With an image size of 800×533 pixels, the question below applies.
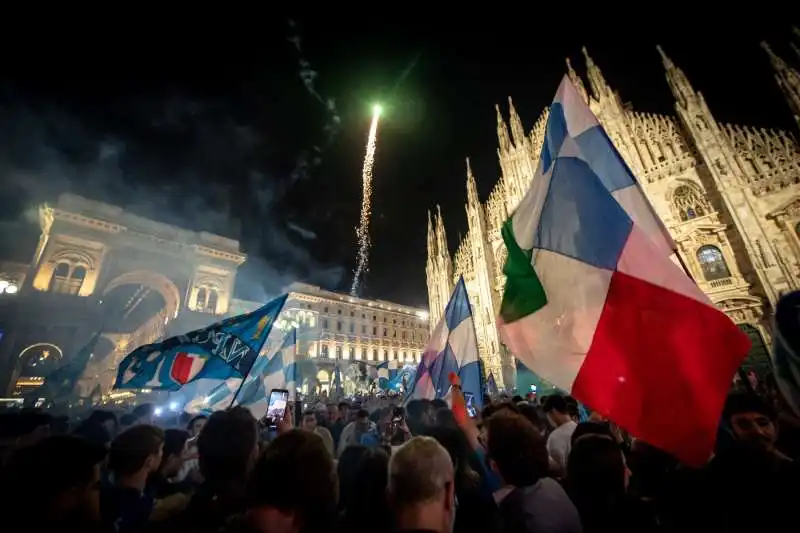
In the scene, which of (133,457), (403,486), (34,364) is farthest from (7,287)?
(403,486)

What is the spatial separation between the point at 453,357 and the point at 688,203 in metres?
21.1

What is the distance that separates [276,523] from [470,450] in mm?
2063

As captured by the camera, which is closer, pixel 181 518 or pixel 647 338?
pixel 181 518

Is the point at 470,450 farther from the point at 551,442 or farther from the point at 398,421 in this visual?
the point at 398,421

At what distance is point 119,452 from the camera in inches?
103

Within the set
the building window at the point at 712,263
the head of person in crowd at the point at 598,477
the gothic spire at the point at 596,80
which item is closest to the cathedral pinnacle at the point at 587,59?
the gothic spire at the point at 596,80

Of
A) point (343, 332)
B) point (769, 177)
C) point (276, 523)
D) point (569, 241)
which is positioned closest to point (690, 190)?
point (769, 177)

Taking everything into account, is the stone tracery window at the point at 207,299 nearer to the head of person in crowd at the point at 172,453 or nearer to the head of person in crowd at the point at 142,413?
the head of person in crowd at the point at 142,413

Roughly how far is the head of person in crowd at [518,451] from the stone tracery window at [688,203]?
76.9 feet

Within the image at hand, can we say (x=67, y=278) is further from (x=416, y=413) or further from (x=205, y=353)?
(x=416, y=413)

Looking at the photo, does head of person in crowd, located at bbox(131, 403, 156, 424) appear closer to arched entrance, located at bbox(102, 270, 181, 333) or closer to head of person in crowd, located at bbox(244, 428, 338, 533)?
head of person in crowd, located at bbox(244, 428, 338, 533)

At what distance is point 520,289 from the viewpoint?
3.96m

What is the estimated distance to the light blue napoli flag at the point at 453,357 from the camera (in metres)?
6.50

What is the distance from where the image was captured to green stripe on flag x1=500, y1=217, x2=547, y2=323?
12.4 feet
